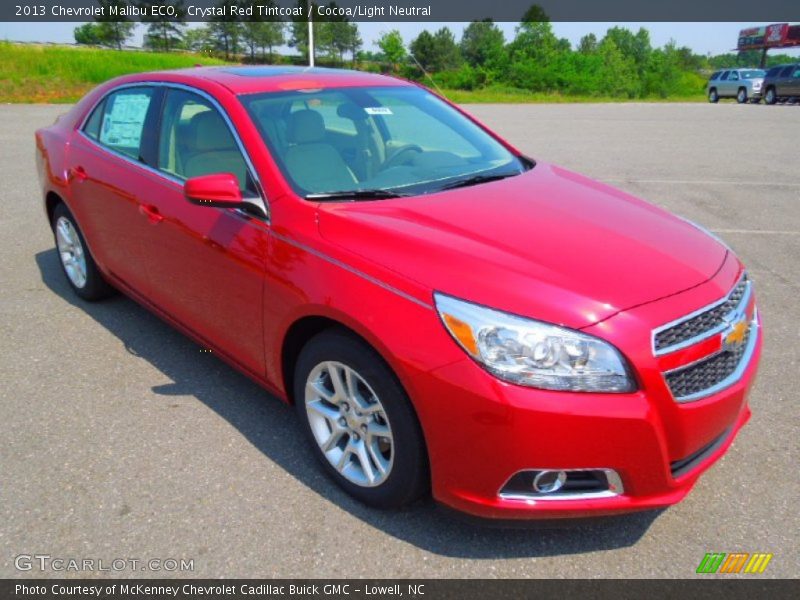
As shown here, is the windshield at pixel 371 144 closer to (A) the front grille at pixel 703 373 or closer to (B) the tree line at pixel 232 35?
(A) the front grille at pixel 703 373

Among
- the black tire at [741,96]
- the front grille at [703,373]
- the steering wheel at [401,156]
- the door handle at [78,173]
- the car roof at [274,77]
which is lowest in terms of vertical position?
the front grille at [703,373]

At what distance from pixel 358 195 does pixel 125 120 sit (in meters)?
1.98

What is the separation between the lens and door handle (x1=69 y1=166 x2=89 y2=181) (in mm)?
4312

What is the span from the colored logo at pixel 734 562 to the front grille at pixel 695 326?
83 cm

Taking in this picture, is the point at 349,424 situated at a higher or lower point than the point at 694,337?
lower

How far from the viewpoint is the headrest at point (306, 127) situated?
321 cm

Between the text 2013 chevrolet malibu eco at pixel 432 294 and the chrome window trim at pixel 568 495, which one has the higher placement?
the text 2013 chevrolet malibu eco at pixel 432 294

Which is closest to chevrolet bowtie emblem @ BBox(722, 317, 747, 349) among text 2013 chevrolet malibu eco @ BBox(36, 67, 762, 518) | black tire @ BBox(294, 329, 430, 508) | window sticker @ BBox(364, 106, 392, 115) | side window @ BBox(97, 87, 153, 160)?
text 2013 chevrolet malibu eco @ BBox(36, 67, 762, 518)

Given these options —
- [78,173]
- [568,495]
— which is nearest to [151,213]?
[78,173]

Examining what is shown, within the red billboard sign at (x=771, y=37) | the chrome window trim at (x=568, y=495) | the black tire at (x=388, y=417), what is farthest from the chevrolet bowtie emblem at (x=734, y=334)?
the red billboard sign at (x=771, y=37)

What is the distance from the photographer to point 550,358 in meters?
2.15

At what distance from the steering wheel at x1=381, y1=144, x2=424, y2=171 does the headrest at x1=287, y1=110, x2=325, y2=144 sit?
346 mm

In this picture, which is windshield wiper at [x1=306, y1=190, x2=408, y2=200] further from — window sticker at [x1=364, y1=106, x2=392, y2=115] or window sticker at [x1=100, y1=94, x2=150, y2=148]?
window sticker at [x1=100, y1=94, x2=150, y2=148]

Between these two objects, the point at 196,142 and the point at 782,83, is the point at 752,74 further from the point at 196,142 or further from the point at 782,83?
the point at 196,142
